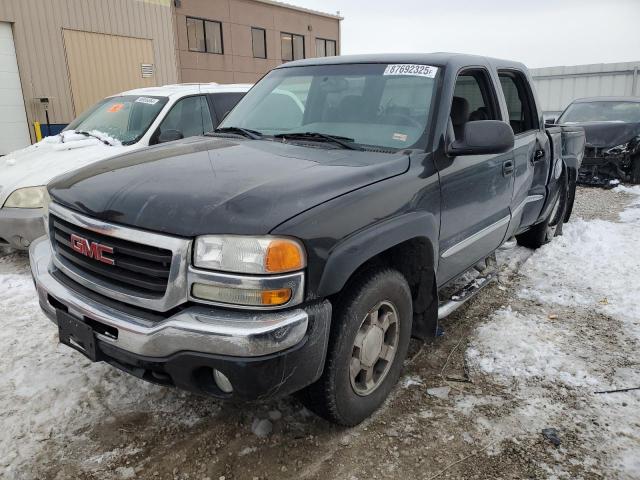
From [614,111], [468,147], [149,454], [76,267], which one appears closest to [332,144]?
[468,147]

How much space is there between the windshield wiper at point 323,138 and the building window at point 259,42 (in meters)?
22.1

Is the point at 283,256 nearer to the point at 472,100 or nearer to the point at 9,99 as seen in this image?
the point at 472,100

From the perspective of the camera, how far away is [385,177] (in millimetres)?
2498

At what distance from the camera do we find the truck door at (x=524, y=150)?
4027 mm

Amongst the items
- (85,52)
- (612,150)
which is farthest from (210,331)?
(85,52)

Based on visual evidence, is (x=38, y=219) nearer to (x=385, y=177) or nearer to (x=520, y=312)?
(x=385, y=177)

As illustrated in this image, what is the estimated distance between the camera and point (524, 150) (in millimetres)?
4074

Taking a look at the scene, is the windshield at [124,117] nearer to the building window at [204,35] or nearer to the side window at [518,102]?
the side window at [518,102]

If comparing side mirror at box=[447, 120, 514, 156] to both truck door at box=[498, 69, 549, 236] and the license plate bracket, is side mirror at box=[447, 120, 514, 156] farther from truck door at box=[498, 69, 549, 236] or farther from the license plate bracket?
the license plate bracket

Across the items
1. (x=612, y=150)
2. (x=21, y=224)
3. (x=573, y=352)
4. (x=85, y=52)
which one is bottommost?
(x=573, y=352)

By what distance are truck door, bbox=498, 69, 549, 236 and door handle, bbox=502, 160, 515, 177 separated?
0.11 metres

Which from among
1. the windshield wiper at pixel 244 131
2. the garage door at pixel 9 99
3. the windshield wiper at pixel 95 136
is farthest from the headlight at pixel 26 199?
the garage door at pixel 9 99

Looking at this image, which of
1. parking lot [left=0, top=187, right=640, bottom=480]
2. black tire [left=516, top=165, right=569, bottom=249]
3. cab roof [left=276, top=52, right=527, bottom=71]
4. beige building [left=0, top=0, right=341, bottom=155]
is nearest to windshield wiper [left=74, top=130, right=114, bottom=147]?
parking lot [left=0, top=187, right=640, bottom=480]

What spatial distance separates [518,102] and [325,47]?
82.7 feet
